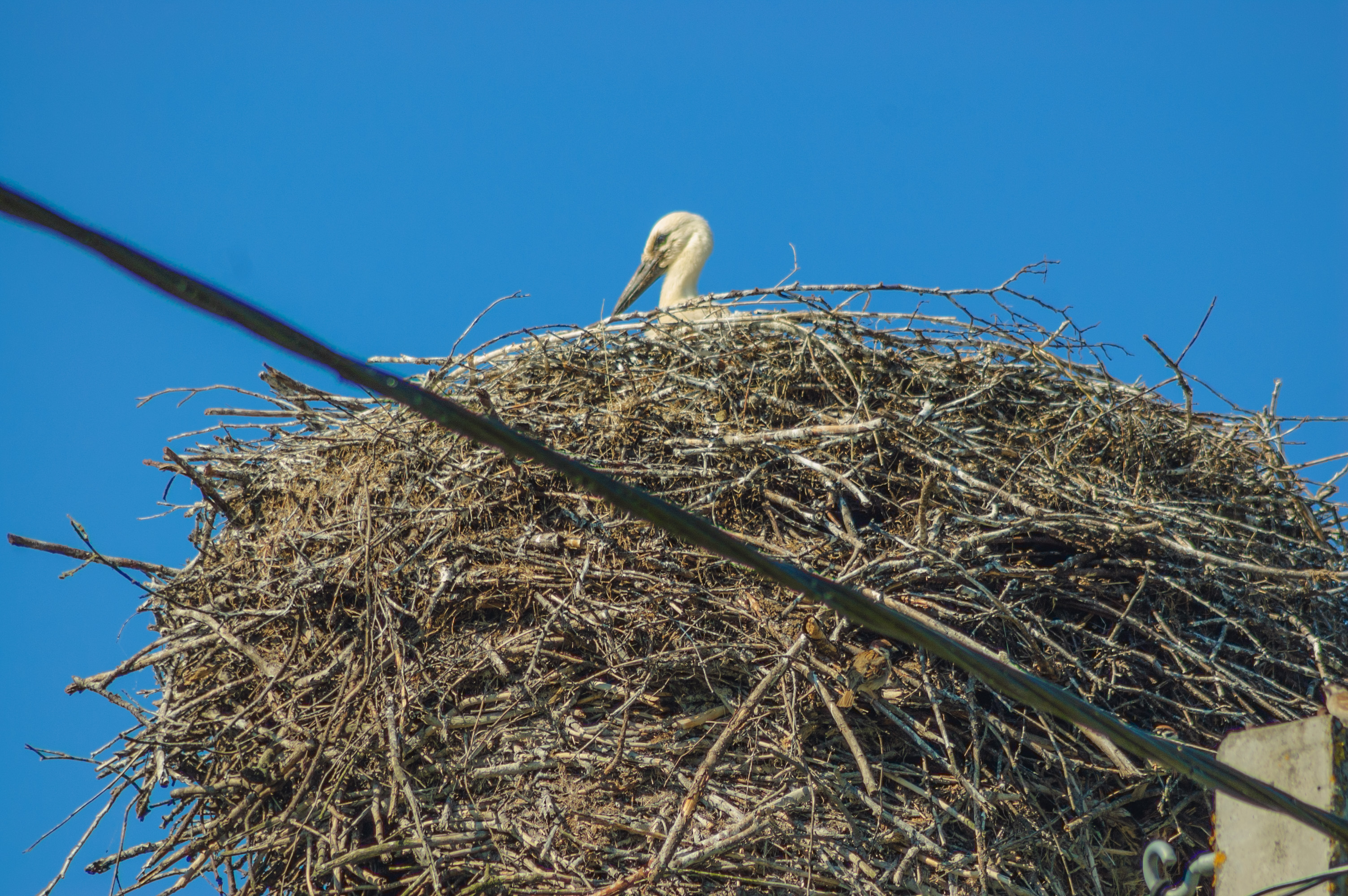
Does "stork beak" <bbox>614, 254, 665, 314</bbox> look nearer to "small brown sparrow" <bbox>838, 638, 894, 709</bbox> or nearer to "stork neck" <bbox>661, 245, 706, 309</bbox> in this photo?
"stork neck" <bbox>661, 245, 706, 309</bbox>

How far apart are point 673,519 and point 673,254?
545cm

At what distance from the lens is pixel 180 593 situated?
4.73 m

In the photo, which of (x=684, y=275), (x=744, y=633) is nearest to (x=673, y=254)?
(x=684, y=275)

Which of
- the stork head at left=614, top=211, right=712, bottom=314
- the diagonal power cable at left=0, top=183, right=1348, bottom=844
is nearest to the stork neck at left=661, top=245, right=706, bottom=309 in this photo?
the stork head at left=614, top=211, right=712, bottom=314

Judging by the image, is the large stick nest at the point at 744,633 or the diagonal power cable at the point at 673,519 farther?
the large stick nest at the point at 744,633

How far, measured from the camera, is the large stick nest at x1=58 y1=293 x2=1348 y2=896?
12.4 feet

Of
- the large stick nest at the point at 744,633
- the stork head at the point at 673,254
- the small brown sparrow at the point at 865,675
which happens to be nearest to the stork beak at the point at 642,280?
the stork head at the point at 673,254

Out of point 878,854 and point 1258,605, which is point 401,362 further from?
point 1258,605

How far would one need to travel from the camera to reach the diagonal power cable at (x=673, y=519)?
148 centimetres

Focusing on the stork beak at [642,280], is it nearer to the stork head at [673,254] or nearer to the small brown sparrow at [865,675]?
the stork head at [673,254]

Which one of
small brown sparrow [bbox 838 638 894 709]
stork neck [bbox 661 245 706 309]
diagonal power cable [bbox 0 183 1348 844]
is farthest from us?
stork neck [bbox 661 245 706 309]

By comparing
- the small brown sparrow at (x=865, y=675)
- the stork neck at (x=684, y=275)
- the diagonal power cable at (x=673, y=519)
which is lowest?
the diagonal power cable at (x=673, y=519)

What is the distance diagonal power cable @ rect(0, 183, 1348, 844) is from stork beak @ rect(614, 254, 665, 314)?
514 centimetres

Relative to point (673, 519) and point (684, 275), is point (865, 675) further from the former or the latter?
point (684, 275)
